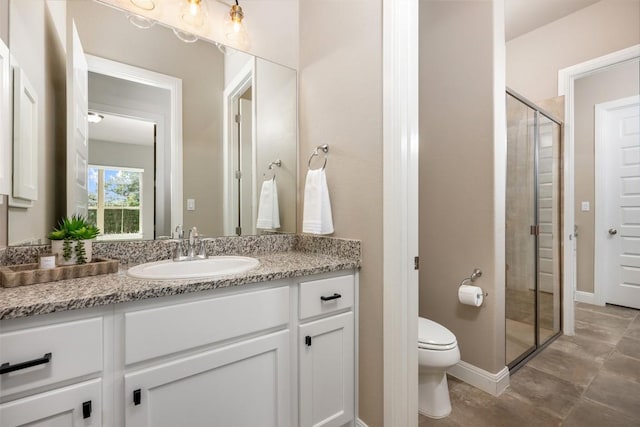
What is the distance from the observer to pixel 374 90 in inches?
51.5

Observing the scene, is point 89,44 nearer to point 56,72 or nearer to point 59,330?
point 56,72

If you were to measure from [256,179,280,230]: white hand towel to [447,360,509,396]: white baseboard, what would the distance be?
1498mm

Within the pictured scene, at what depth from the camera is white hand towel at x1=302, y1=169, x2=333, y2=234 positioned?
1496 mm

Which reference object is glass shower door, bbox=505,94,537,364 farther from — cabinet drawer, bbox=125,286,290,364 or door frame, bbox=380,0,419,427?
cabinet drawer, bbox=125,286,290,364

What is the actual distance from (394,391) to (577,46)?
11.4ft

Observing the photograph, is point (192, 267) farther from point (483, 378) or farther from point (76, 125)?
point (483, 378)

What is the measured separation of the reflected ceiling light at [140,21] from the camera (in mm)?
1377

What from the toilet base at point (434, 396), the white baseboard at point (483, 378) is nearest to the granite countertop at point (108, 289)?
the toilet base at point (434, 396)

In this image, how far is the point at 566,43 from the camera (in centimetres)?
280

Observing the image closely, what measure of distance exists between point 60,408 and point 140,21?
5.18 ft

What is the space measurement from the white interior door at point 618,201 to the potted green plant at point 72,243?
4.72 metres

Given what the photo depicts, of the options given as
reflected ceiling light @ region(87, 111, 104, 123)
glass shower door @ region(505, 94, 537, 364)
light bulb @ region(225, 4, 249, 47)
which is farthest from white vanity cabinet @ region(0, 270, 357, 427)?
light bulb @ region(225, 4, 249, 47)

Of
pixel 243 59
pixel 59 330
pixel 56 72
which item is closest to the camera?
pixel 59 330

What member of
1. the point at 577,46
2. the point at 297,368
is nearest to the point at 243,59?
the point at 297,368
